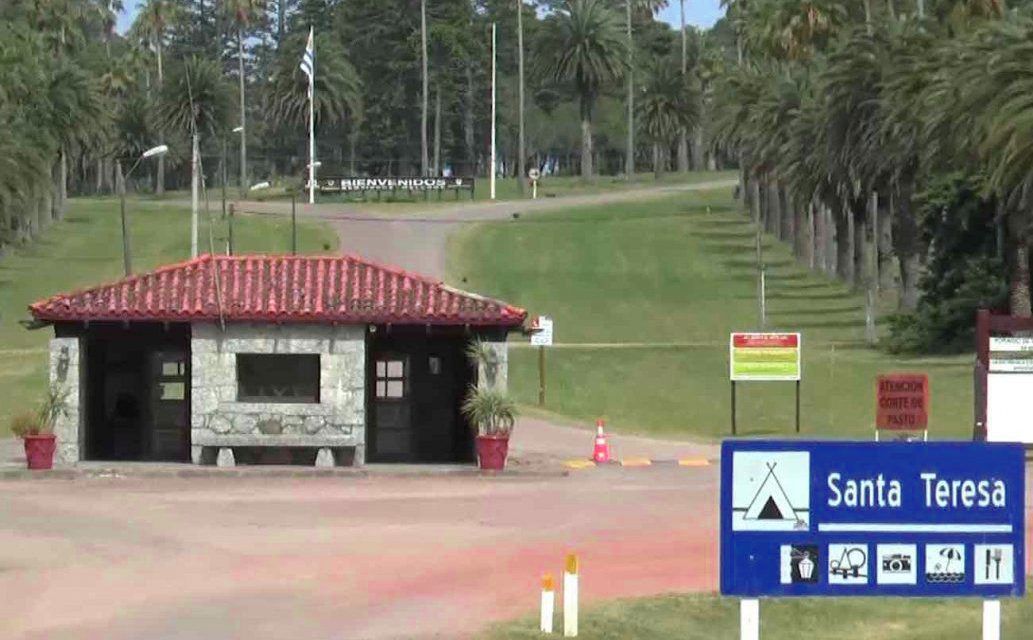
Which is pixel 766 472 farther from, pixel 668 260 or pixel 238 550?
pixel 668 260

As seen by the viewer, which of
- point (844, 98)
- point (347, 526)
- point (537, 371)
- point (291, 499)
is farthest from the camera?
point (844, 98)

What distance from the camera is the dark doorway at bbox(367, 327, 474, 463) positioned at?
1470 inches

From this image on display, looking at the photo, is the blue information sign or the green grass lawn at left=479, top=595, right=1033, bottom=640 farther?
the green grass lawn at left=479, top=595, right=1033, bottom=640

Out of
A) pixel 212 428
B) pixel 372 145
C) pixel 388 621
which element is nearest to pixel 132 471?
pixel 212 428

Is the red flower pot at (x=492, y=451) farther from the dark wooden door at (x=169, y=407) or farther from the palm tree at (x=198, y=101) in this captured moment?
the palm tree at (x=198, y=101)

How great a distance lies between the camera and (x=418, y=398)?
37688 mm

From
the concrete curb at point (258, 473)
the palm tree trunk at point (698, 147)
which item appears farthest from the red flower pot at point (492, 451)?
the palm tree trunk at point (698, 147)

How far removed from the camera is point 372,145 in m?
160

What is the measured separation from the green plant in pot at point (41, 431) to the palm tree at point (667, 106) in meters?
109

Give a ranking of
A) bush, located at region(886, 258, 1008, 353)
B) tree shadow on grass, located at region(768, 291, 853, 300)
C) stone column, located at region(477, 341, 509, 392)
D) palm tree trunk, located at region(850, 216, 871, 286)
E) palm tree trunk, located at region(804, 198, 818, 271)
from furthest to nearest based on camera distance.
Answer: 1. palm tree trunk, located at region(804, 198, 818, 271)
2. tree shadow on grass, located at region(768, 291, 853, 300)
3. palm tree trunk, located at region(850, 216, 871, 286)
4. bush, located at region(886, 258, 1008, 353)
5. stone column, located at region(477, 341, 509, 392)

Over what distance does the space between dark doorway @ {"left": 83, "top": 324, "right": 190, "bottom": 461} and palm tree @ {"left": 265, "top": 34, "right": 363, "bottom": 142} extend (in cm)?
8807

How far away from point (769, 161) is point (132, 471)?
53571 millimetres

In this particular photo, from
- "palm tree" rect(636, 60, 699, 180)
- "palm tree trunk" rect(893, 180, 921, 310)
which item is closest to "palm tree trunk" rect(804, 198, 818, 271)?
"palm tree trunk" rect(893, 180, 921, 310)

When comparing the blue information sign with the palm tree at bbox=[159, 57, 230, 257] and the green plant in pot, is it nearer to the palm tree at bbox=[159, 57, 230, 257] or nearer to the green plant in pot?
the green plant in pot
